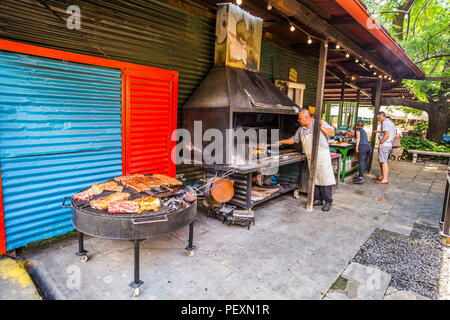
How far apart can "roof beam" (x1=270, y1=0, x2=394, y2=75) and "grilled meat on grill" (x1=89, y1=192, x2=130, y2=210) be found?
10.9 feet

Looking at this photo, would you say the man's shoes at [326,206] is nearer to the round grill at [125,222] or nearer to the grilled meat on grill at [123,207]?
the round grill at [125,222]

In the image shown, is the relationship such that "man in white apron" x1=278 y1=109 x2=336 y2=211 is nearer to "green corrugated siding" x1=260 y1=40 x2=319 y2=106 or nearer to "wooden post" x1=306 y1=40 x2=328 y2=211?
"wooden post" x1=306 y1=40 x2=328 y2=211

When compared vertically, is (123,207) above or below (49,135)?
below

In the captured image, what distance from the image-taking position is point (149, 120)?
5.07m

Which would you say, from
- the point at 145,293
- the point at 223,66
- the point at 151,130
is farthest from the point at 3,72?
the point at 223,66

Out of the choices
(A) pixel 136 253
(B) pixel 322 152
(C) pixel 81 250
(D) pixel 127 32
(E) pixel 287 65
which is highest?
(E) pixel 287 65

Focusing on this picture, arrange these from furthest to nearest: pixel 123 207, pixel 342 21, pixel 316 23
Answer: pixel 342 21 → pixel 316 23 → pixel 123 207

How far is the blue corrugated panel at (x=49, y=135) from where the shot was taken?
11.5 ft

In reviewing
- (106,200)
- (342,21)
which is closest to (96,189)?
(106,200)

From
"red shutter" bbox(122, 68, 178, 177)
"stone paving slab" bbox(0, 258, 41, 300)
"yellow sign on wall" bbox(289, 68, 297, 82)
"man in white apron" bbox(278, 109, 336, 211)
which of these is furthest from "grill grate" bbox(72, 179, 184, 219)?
"yellow sign on wall" bbox(289, 68, 297, 82)

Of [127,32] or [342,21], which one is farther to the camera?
[342,21]

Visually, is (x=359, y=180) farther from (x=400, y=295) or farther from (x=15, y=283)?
(x=15, y=283)

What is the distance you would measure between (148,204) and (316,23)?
4267 millimetres
